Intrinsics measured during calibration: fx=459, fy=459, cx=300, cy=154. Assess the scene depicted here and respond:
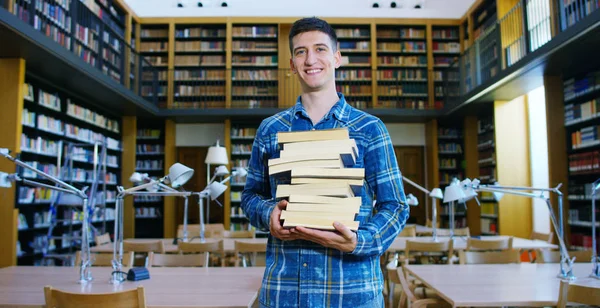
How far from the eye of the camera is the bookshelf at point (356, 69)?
31.0 feet

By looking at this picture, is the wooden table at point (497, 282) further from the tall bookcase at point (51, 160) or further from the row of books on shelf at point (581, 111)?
the tall bookcase at point (51, 160)

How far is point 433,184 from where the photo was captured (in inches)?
365

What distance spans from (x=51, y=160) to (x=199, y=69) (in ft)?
12.2

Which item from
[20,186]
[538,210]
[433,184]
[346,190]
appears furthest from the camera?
[433,184]

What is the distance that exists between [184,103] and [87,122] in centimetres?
227

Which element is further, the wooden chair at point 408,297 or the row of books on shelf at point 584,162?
the row of books on shelf at point 584,162

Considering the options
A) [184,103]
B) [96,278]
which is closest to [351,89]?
[184,103]

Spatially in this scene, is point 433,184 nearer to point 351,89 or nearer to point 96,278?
point 351,89

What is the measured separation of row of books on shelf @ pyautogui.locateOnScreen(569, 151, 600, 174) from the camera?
18.1 feet

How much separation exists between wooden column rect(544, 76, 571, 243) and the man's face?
601 cm

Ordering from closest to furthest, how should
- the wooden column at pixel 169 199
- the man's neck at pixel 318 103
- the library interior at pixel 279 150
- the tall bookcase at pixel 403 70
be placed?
the man's neck at pixel 318 103, the library interior at pixel 279 150, the wooden column at pixel 169 199, the tall bookcase at pixel 403 70

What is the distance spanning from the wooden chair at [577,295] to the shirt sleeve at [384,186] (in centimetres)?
139

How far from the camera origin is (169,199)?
923 centimetres

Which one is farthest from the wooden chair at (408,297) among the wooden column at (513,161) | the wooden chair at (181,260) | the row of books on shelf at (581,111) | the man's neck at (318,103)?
the wooden column at (513,161)
